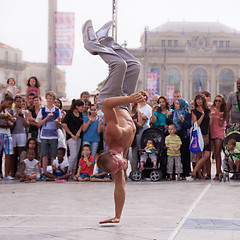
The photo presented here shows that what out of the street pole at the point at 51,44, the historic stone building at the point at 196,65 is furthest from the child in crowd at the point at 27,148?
the historic stone building at the point at 196,65

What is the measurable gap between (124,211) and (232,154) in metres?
4.56

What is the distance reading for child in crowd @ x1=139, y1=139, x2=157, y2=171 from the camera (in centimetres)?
1093

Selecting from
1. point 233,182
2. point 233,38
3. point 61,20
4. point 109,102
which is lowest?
point 233,182

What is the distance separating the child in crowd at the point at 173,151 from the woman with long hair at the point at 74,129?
1.80m

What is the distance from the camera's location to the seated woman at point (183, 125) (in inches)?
434

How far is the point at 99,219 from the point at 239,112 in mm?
5694

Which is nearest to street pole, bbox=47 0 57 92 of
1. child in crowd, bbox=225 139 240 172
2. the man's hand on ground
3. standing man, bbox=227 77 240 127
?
standing man, bbox=227 77 240 127

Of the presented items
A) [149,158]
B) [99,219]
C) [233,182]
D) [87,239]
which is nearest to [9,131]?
[149,158]

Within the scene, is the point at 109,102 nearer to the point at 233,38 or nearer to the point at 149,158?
the point at 149,158

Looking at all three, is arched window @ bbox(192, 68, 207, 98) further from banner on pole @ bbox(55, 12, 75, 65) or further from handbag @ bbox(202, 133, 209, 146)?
handbag @ bbox(202, 133, 209, 146)

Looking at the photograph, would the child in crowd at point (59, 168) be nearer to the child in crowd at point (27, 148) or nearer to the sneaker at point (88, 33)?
the child in crowd at point (27, 148)

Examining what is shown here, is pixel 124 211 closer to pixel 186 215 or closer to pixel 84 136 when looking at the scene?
pixel 186 215

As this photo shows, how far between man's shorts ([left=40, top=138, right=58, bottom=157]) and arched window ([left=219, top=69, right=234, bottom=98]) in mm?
87460

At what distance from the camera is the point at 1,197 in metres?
8.05
